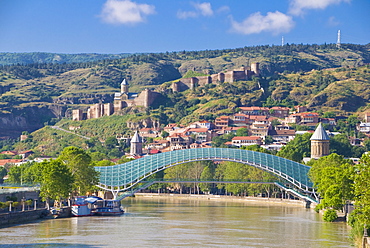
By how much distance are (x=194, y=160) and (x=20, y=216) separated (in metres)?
22.8

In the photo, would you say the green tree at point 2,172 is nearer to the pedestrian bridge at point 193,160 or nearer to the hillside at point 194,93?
the pedestrian bridge at point 193,160

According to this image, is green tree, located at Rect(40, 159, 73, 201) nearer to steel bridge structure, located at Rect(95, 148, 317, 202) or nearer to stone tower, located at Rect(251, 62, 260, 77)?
steel bridge structure, located at Rect(95, 148, 317, 202)

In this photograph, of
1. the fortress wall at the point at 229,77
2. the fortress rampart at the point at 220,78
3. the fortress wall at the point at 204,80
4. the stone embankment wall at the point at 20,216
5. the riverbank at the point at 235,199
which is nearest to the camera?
the stone embankment wall at the point at 20,216

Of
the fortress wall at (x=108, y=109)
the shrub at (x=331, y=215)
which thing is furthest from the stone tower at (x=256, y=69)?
the shrub at (x=331, y=215)

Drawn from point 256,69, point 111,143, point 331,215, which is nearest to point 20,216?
point 331,215

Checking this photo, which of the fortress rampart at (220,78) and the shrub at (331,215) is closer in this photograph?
the shrub at (331,215)

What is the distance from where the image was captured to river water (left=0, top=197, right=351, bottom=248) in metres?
39.6

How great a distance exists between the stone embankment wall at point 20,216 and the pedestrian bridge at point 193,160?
53.4 ft

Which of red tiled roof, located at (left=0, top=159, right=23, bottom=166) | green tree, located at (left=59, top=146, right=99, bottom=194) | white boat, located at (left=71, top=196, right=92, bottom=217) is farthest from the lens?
red tiled roof, located at (left=0, top=159, right=23, bottom=166)

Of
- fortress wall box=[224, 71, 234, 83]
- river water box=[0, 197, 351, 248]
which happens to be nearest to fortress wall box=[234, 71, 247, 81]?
fortress wall box=[224, 71, 234, 83]

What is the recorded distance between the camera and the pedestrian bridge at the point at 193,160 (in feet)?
219

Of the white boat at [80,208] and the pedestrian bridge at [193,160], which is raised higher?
the pedestrian bridge at [193,160]

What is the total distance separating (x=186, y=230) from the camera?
148ft

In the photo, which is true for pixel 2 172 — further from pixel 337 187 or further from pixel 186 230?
pixel 337 187
